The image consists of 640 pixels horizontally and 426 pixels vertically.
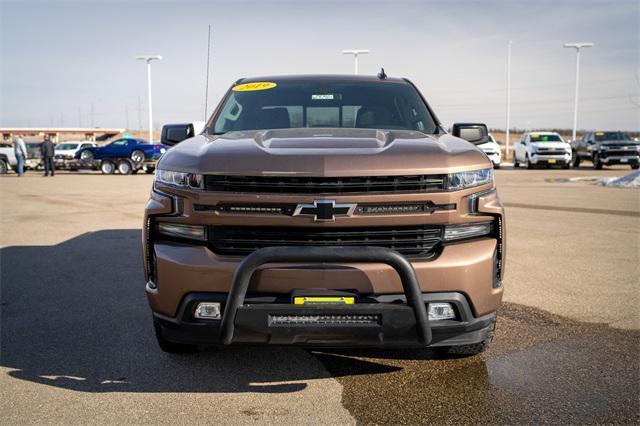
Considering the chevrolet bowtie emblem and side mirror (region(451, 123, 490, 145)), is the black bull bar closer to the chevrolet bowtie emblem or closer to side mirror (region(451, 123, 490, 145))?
the chevrolet bowtie emblem

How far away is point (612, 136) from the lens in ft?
90.5

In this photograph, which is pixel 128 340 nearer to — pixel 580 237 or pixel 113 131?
pixel 580 237

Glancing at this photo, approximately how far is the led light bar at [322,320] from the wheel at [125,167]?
80.8ft

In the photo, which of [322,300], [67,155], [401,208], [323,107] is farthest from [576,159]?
[322,300]

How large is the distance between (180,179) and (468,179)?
5.11 ft

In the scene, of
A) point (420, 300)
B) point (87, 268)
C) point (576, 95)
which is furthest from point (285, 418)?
point (576, 95)

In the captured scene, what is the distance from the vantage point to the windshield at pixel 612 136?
89.6 feet

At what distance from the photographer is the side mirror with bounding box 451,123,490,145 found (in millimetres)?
4437

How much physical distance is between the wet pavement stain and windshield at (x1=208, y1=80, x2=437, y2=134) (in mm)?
1641

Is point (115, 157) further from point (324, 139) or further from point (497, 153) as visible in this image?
point (324, 139)

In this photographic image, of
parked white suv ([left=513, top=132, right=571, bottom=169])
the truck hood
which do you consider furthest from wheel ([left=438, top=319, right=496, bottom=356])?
parked white suv ([left=513, top=132, right=571, bottom=169])

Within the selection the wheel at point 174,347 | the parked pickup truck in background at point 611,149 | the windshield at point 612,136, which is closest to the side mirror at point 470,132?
the wheel at point 174,347

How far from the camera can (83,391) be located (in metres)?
3.37

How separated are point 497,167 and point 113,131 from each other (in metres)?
74.0
